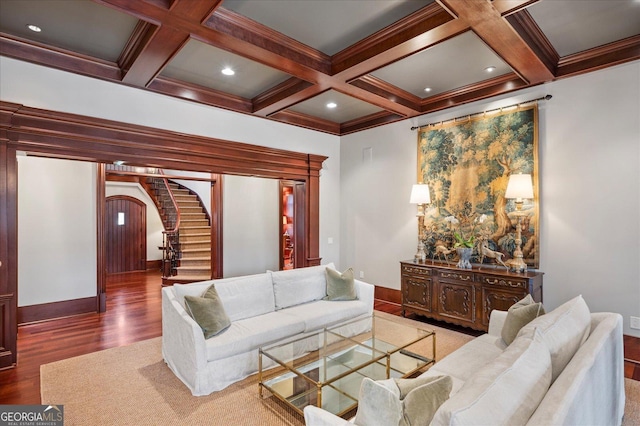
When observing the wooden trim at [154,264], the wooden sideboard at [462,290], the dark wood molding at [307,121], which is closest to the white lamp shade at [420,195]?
the wooden sideboard at [462,290]

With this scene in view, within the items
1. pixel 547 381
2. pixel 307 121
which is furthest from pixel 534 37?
pixel 307 121

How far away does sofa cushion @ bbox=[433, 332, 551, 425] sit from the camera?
1.11 m

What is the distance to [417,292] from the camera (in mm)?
4641

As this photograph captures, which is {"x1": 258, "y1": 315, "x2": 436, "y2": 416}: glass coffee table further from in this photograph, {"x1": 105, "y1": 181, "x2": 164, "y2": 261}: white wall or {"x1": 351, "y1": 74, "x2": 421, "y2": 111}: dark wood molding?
{"x1": 105, "y1": 181, "x2": 164, "y2": 261}: white wall

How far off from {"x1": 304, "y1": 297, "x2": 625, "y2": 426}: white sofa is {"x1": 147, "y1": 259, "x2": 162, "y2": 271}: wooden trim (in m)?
9.10

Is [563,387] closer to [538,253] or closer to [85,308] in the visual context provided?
[538,253]

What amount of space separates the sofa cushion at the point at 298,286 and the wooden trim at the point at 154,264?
6914 millimetres

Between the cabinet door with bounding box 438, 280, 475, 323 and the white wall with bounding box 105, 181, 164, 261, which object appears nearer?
the cabinet door with bounding box 438, 280, 475, 323

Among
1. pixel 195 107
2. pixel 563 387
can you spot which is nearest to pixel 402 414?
pixel 563 387

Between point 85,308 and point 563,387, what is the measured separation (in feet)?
19.7

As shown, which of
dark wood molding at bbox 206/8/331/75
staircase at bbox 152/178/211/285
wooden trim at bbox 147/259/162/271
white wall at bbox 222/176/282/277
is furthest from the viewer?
wooden trim at bbox 147/259/162/271

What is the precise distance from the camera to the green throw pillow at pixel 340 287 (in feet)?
13.9

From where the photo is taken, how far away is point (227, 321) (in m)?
3.23

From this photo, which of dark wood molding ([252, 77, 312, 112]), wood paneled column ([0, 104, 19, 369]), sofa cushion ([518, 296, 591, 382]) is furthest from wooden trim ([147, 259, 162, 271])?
sofa cushion ([518, 296, 591, 382])
